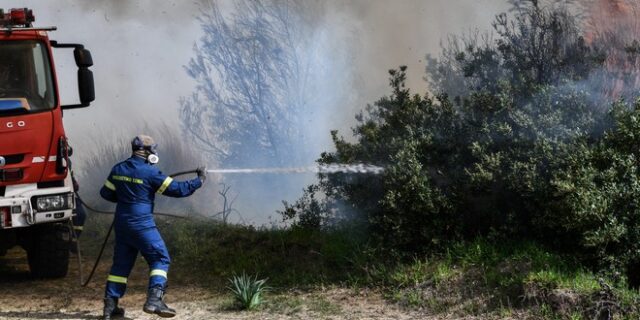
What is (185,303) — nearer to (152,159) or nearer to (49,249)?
(152,159)

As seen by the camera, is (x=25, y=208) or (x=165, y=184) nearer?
(x=165, y=184)

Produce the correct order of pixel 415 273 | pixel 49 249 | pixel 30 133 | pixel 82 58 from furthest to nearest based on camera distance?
1. pixel 49 249
2. pixel 82 58
3. pixel 30 133
4. pixel 415 273

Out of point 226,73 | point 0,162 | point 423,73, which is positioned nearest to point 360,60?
point 423,73

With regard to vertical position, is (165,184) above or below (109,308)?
above

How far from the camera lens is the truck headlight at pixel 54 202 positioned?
30.0 feet

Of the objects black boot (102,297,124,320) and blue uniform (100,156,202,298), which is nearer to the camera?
blue uniform (100,156,202,298)

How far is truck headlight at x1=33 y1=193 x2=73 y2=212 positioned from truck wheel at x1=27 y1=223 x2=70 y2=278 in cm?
81

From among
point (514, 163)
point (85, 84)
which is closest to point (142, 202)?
point (85, 84)

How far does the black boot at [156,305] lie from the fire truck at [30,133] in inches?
75.9

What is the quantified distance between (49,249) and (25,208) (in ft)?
3.37

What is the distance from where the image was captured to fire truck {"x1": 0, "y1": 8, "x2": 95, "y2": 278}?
29.8 feet

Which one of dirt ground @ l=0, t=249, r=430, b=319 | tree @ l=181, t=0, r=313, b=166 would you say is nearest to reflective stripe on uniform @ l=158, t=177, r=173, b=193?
dirt ground @ l=0, t=249, r=430, b=319

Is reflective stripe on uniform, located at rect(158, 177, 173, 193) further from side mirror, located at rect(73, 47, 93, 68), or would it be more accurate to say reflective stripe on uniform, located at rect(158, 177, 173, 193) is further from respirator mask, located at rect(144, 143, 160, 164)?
side mirror, located at rect(73, 47, 93, 68)

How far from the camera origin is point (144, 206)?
796 centimetres
